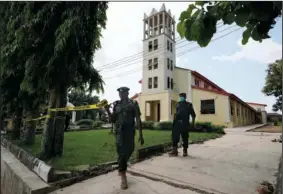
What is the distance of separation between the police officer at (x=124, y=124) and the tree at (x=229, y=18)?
7.59ft

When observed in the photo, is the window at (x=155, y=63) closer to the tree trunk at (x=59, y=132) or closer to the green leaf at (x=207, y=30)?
the tree trunk at (x=59, y=132)

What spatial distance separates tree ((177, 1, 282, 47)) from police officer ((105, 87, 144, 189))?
2314 millimetres

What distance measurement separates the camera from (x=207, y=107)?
66.3ft

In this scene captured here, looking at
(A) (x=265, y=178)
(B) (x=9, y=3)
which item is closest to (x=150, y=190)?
(A) (x=265, y=178)

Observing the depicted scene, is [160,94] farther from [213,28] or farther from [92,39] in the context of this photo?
[213,28]

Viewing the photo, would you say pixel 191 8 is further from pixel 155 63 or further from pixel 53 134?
pixel 155 63

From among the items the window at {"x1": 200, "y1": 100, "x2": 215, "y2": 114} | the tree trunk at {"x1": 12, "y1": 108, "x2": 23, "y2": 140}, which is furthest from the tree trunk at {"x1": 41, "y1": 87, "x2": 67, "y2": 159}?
the window at {"x1": 200, "y1": 100, "x2": 215, "y2": 114}

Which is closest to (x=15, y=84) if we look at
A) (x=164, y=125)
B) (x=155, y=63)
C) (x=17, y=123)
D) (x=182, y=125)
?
(x=17, y=123)

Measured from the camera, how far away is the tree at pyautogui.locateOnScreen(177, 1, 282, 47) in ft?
5.77

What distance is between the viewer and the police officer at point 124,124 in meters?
3.80

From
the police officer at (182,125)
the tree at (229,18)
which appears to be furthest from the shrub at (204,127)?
the tree at (229,18)

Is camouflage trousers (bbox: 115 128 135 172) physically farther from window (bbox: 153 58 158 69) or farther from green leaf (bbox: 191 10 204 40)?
window (bbox: 153 58 158 69)

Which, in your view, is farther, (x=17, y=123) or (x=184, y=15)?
(x=17, y=123)

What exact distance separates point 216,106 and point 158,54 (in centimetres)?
795
